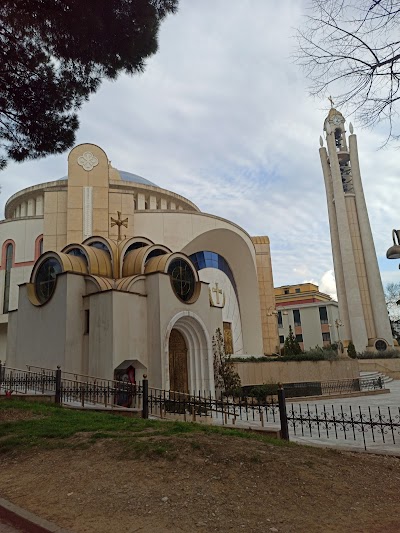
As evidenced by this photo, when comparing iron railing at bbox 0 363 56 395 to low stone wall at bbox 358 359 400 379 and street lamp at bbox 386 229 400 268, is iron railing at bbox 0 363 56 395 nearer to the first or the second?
street lamp at bbox 386 229 400 268

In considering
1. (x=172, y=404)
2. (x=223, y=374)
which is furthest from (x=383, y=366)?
(x=172, y=404)

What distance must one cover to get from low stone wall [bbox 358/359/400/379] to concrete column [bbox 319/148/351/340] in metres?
7.60

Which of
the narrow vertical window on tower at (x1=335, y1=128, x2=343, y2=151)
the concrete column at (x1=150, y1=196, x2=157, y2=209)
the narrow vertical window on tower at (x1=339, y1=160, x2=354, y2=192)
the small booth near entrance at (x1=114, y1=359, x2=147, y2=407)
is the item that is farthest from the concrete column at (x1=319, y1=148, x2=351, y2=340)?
the small booth near entrance at (x1=114, y1=359, x2=147, y2=407)

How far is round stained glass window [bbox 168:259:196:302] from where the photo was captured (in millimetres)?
16938

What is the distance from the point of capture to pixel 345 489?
464 centimetres

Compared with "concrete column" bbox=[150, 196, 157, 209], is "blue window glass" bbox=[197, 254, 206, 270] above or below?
below

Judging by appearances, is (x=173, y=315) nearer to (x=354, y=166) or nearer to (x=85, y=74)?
(x=85, y=74)

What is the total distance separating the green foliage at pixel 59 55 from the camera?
9211mm

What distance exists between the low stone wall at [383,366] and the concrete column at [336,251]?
7601 mm

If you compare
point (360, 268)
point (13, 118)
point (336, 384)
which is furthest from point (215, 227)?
point (13, 118)

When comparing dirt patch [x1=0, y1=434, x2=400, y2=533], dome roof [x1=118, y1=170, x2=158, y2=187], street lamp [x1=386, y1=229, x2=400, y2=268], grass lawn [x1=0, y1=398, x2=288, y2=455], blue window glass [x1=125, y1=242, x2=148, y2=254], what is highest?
dome roof [x1=118, y1=170, x2=158, y2=187]

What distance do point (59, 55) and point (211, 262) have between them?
25077 mm

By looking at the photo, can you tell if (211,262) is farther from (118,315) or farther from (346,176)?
(346,176)

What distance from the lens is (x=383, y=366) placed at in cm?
3528
